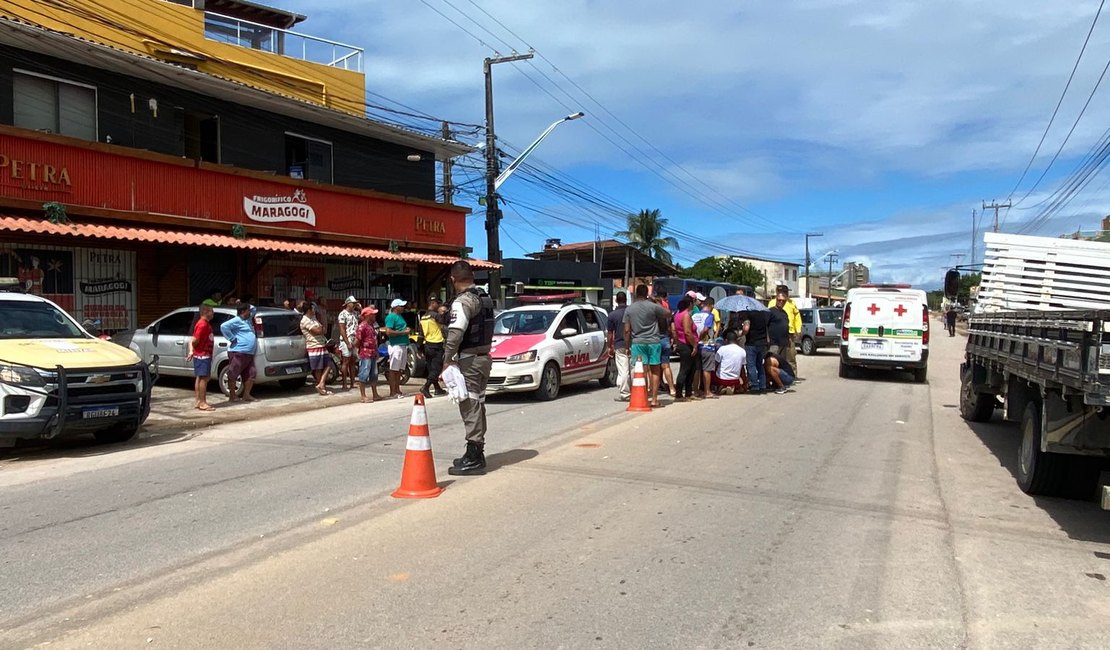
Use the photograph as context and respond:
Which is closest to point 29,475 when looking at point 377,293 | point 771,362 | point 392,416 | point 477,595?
point 392,416

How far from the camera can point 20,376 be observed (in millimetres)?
7879

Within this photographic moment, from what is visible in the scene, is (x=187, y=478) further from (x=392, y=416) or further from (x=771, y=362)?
(x=771, y=362)

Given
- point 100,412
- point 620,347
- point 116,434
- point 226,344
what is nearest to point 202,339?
point 226,344

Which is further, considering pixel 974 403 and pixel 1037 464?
pixel 974 403

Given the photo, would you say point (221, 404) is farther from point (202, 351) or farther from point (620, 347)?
point (620, 347)

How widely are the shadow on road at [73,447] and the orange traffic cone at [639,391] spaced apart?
6130mm

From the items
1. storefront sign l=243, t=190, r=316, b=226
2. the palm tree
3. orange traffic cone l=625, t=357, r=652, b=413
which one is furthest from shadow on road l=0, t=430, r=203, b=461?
the palm tree

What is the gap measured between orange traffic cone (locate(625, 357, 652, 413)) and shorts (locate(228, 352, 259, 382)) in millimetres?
6195

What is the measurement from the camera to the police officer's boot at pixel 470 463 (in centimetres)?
705

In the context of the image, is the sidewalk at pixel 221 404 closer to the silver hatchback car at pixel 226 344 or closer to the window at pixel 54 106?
the silver hatchback car at pixel 226 344

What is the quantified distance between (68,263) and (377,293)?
7881 millimetres

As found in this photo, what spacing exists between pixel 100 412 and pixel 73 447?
956mm

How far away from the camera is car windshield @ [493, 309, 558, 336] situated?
13445 millimetres

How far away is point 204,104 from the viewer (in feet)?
57.6
